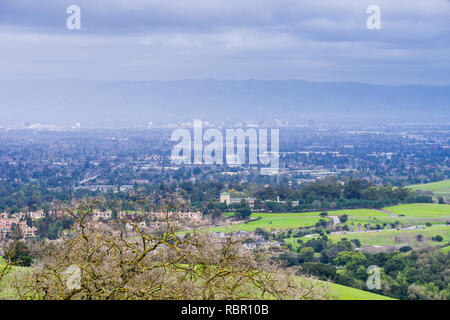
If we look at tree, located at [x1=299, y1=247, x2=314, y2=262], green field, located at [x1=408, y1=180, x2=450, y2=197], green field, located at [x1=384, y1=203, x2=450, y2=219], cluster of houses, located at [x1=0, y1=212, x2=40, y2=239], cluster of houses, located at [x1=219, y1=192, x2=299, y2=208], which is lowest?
green field, located at [x1=408, y1=180, x2=450, y2=197]

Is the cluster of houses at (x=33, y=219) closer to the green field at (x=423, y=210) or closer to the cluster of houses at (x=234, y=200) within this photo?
the cluster of houses at (x=234, y=200)

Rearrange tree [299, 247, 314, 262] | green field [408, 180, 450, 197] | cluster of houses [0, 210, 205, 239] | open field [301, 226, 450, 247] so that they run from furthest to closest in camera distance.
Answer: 1. green field [408, 180, 450, 197]
2. open field [301, 226, 450, 247]
3. tree [299, 247, 314, 262]
4. cluster of houses [0, 210, 205, 239]

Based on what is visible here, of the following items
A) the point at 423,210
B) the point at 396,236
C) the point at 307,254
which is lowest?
the point at 423,210

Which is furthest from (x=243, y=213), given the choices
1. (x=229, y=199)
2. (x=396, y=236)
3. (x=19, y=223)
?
(x=19, y=223)

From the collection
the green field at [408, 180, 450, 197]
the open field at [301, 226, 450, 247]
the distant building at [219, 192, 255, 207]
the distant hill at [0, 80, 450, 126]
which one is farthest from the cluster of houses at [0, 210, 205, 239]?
the distant hill at [0, 80, 450, 126]

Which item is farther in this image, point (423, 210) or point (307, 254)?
point (423, 210)

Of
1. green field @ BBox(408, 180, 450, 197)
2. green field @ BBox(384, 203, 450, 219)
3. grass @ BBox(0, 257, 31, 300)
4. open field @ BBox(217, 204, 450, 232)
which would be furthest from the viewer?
green field @ BBox(408, 180, 450, 197)

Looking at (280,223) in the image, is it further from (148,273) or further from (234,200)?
(148,273)

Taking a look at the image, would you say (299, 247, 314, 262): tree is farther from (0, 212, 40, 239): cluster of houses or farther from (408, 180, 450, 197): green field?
(408, 180, 450, 197): green field
